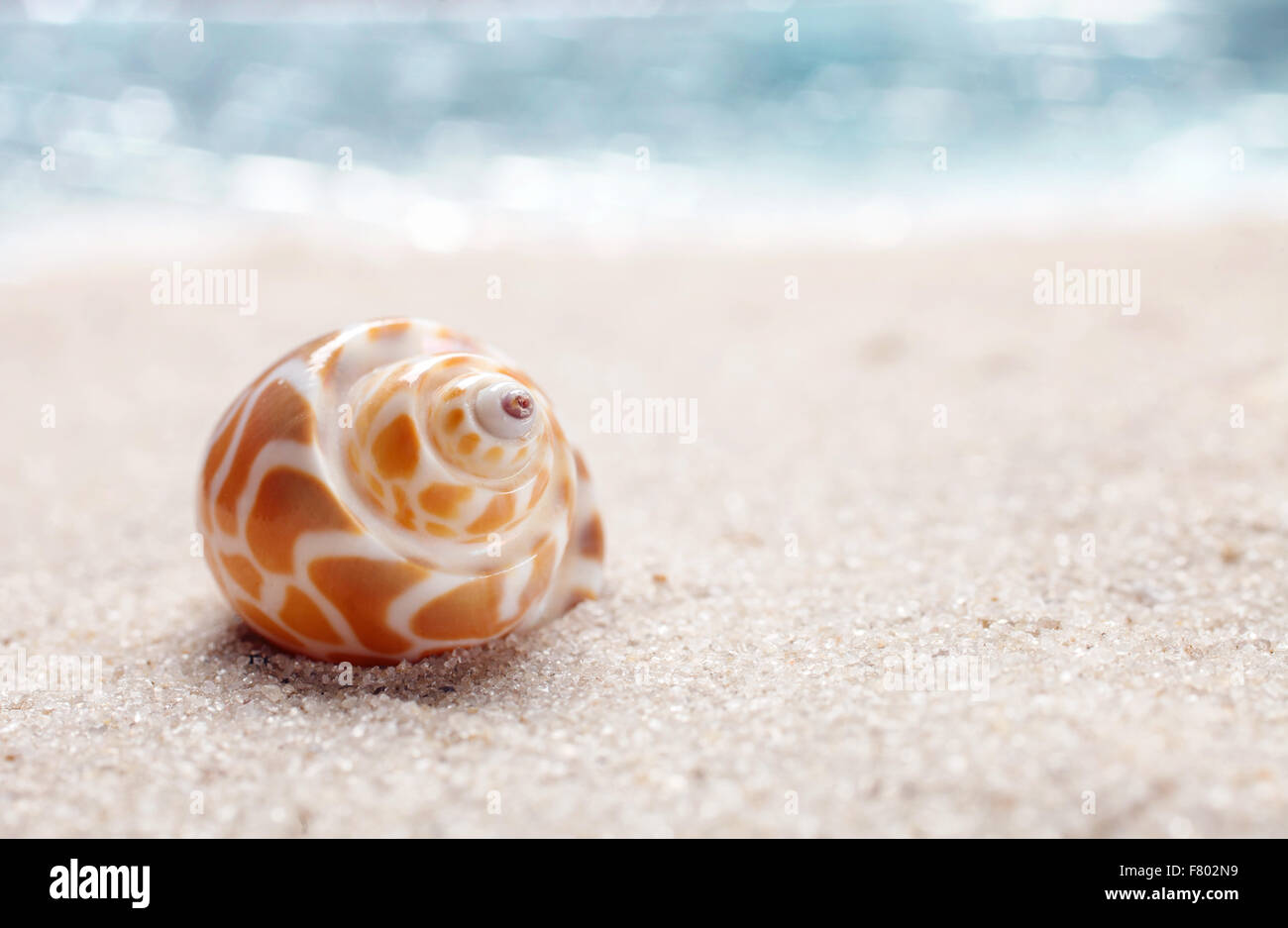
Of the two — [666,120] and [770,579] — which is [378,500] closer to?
[770,579]

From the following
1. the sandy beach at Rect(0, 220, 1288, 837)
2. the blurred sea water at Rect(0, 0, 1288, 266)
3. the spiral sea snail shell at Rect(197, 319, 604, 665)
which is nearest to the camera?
the sandy beach at Rect(0, 220, 1288, 837)

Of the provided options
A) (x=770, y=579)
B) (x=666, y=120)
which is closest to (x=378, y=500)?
(x=770, y=579)

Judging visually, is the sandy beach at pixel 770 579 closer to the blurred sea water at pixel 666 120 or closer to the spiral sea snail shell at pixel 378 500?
the spiral sea snail shell at pixel 378 500

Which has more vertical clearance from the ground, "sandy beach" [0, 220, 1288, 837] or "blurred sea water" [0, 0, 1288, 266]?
"blurred sea water" [0, 0, 1288, 266]

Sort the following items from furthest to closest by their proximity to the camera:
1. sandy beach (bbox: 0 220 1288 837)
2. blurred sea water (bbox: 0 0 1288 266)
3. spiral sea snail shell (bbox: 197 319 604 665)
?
blurred sea water (bbox: 0 0 1288 266) < spiral sea snail shell (bbox: 197 319 604 665) < sandy beach (bbox: 0 220 1288 837)

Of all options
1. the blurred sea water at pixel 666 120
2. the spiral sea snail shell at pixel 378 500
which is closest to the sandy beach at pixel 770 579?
the spiral sea snail shell at pixel 378 500

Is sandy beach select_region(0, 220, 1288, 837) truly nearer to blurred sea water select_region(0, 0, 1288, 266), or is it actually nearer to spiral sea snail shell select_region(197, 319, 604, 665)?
spiral sea snail shell select_region(197, 319, 604, 665)

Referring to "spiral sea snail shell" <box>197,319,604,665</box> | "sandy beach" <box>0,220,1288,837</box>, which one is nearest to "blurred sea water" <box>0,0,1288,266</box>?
"sandy beach" <box>0,220,1288,837</box>
